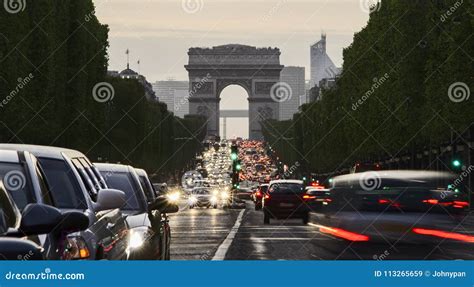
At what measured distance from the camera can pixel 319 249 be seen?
2491 cm

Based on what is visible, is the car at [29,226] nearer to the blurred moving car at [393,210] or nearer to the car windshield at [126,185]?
the car windshield at [126,185]

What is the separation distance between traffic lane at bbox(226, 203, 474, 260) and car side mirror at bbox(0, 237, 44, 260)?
11.9 m

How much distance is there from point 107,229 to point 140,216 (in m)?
5.67

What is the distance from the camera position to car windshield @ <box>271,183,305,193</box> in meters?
46.5

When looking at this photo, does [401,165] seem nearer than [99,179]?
No

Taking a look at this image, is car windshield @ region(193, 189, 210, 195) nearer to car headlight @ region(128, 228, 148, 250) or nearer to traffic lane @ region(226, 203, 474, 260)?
traffic lane @ region(226, 203, 474, 260)

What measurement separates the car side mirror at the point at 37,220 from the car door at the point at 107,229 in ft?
5.44

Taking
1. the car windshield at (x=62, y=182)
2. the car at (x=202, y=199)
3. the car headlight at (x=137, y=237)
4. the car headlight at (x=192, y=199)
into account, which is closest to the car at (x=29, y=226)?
the car windshield at (x=62, y=182)

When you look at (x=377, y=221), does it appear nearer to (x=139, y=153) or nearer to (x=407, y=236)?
(x=407, y=236)

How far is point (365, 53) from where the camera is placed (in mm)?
85125

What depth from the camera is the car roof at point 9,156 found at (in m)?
7.51

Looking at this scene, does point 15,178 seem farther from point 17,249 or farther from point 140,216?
point 140,216
